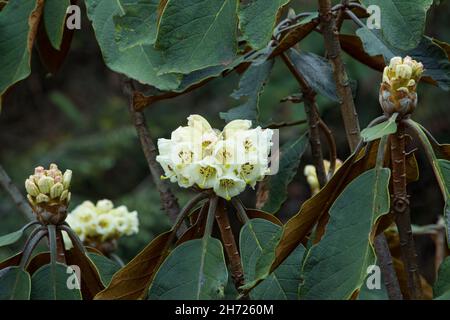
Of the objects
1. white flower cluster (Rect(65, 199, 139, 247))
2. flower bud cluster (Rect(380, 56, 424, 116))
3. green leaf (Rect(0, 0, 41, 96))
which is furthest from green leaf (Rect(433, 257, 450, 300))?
white flower cluster (Rect(65, 199, 139, 247))

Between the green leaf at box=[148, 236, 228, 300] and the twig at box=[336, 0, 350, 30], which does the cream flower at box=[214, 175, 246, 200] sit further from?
the twig at box=[336, 0, 350, 30]

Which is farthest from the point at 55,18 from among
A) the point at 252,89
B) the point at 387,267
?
the point at 387,267

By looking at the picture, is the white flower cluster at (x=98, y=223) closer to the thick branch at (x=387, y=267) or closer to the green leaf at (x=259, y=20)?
the thick branch at (x=387, y=267)

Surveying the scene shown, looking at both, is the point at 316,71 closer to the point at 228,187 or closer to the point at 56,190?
the point at 228,187

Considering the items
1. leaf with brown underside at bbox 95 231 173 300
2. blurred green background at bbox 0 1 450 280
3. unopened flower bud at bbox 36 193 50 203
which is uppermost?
unopened flower bud at bbox 36 193 50 203

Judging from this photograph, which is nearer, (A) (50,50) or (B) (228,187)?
(B) (228,187)

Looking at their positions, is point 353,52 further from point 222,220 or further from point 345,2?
point 222,220
